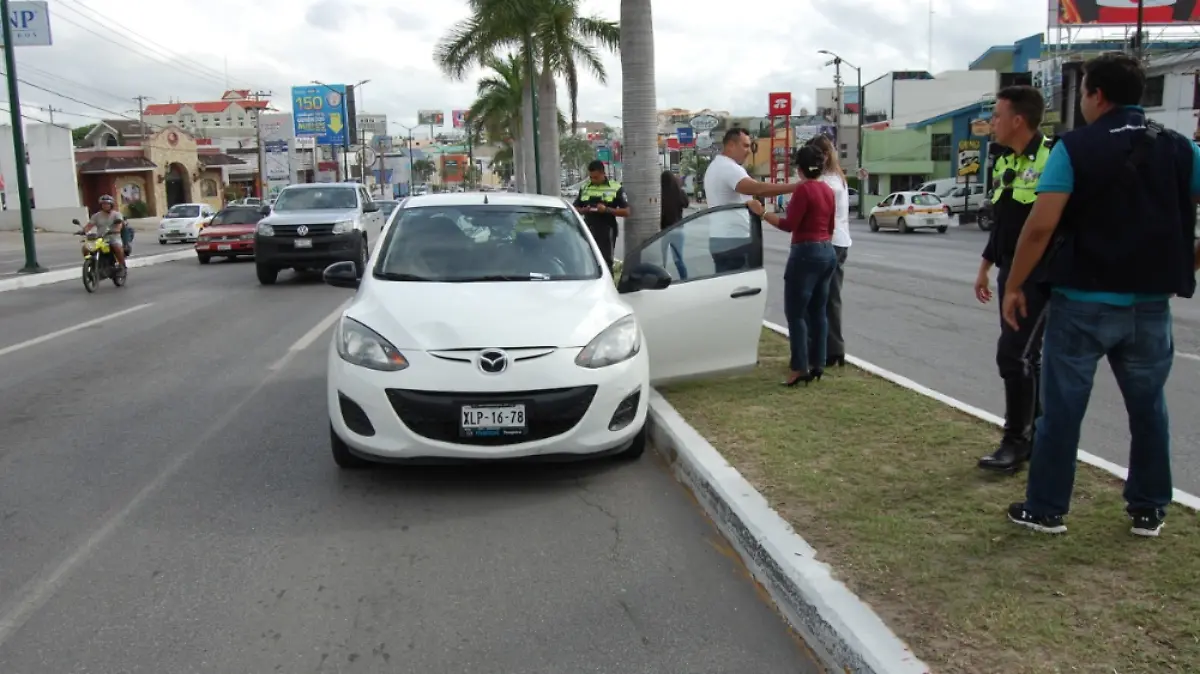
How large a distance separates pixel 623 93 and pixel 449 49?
2535cm

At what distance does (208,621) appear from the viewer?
382 cm

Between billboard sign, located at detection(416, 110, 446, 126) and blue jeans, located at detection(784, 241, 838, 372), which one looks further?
billboard sign, located at detection(416, 110, 446, 126)

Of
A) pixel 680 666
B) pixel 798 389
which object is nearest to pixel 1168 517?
pixel 680 666

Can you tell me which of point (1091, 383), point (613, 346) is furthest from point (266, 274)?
point (1091, 383)

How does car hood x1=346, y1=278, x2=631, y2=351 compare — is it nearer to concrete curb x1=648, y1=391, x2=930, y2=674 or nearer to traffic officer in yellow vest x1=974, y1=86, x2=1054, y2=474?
concrete curb x1=648, y1=391, x2=930, y2=674

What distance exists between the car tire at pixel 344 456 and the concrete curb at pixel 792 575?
1803 millimetres

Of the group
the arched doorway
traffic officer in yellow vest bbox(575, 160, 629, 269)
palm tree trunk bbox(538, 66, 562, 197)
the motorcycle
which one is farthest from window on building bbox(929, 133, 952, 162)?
traffic officer in yellow vest bbox(575, 160, 629, 269)

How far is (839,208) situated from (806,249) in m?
0.75

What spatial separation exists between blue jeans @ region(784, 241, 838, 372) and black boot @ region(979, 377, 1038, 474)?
2.05 metres

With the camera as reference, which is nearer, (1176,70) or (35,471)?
(35,471)

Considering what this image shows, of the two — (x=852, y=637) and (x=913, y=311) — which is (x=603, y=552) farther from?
(x=913, y=311)

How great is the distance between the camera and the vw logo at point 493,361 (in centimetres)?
510

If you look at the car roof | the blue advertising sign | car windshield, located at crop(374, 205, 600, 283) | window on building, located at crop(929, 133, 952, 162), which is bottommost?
car windshield, located at crop(374, 205, 600, 283)

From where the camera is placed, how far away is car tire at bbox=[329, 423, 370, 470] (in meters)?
5.53
